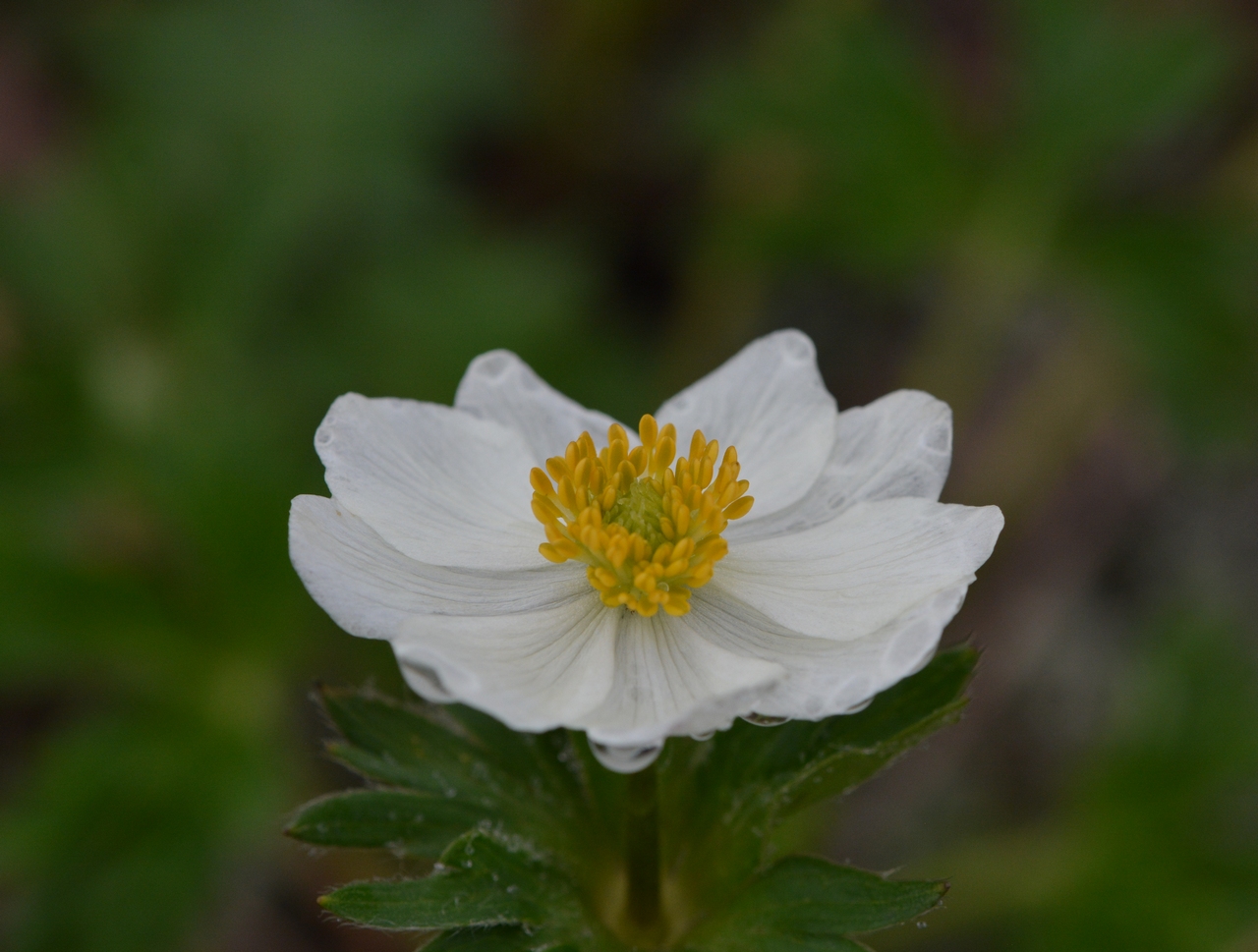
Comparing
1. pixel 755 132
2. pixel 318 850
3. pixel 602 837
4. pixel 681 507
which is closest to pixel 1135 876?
pixel 602 837

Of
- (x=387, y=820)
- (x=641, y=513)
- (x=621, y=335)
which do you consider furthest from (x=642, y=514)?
(x=621, y=335)

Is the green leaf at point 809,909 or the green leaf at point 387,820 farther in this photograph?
the green leaf at point 387,820

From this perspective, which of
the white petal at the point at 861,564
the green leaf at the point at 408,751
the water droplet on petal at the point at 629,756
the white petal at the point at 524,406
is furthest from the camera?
the white petal at the point at 524,406

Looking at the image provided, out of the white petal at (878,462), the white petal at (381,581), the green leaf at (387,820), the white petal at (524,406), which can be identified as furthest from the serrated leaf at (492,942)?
the white petal at (524,406)

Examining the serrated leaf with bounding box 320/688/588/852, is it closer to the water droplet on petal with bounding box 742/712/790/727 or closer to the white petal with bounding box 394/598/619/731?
the white petal with bounding box 394/598/619/731

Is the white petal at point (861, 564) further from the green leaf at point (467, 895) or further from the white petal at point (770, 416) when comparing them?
the green leaf at point (467, 895)

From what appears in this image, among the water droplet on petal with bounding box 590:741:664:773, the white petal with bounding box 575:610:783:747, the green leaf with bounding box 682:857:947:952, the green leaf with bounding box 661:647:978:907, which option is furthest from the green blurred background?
the water droplet on petal with bounding box 590:741:664:773

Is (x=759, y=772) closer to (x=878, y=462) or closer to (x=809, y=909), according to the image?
(x=809, y=909)
